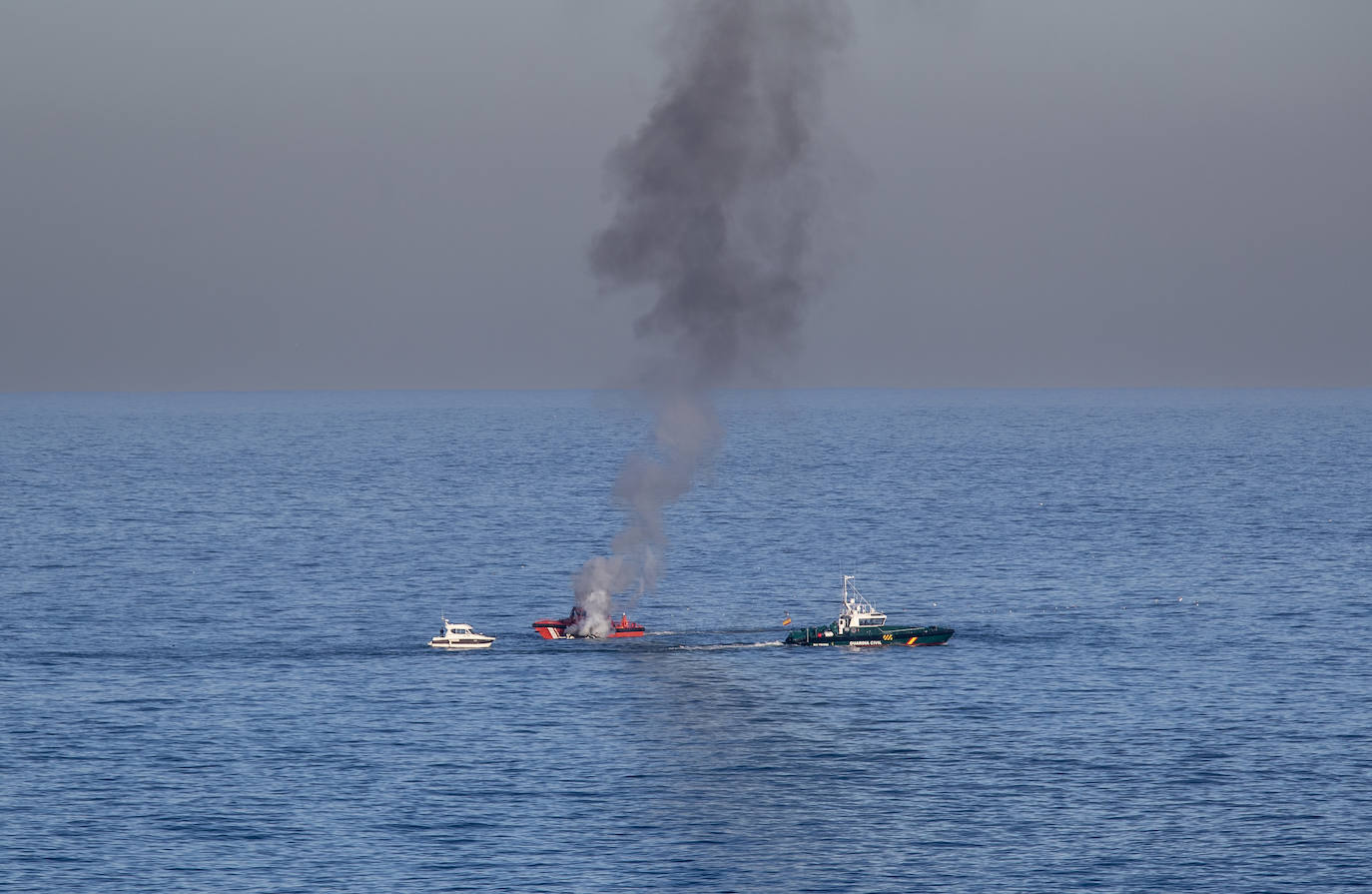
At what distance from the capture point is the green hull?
14475 cm

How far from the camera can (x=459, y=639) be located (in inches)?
5605

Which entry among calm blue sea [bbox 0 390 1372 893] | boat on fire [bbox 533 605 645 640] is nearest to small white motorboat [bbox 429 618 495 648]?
calm blue sea [bbox 0 390 1372 893]

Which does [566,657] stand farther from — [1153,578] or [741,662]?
[1153,578]

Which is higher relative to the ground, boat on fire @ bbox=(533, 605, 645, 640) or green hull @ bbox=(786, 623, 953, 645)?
boat on fire @ bbox=(533, 605, 645, 640)

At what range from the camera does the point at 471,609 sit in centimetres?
16750

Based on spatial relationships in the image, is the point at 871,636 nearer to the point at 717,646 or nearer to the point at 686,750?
the point at 717,646

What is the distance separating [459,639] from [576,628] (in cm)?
1124

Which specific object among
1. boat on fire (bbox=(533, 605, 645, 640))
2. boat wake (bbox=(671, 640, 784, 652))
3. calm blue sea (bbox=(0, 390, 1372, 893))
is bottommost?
calm blue sea (bbox=(0, 390, 1372, 893))

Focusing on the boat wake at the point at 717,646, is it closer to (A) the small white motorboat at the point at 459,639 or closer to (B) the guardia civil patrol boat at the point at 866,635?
(B) the guardia civil patrol boat at the point at 866,635

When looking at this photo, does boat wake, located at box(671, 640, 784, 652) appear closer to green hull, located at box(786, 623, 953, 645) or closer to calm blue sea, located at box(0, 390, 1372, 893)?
calm blue sea, located at box(0, 390, 1372, 893)

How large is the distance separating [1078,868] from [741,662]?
54.9 metres

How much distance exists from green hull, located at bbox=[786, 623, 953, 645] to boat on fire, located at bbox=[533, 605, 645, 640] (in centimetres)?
1465

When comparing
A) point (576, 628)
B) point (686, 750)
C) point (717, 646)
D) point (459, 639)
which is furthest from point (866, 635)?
point (686, 750)

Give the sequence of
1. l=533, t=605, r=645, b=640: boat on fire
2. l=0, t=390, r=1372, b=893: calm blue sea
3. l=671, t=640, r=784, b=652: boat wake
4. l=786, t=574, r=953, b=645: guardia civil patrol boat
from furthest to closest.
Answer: l=533, t=605, r=645, b=640: boat on fire → l=786, t=574, r=953, b=645: guardia civil patrol boat → l=671, t=640, r=784, b=652: boat wake → l=0, t=390, r=1372, b=893: calm blue sea
